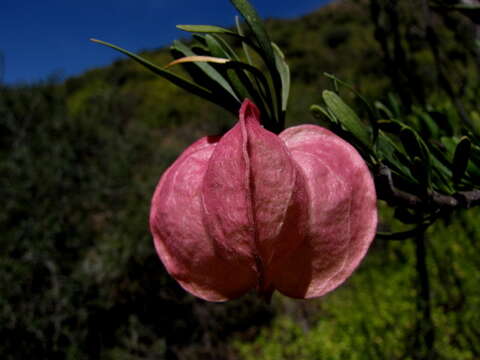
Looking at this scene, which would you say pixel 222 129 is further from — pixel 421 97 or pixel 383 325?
pixel 421 97

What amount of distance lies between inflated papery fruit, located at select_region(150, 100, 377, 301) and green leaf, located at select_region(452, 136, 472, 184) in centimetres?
15

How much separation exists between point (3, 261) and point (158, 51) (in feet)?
56.8

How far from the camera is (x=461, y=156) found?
0.42 metres

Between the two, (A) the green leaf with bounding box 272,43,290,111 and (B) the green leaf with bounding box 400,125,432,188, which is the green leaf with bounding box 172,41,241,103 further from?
(B) the green leaf with bounding box 400,125,432,188

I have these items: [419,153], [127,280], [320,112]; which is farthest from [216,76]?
[127,280]

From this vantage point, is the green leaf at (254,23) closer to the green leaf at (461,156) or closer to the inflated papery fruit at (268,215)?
the inflated papery fruit at (268,215)

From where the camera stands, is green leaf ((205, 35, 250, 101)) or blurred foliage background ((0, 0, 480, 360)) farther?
blurred foliage background ((0, 0, 480, 360))

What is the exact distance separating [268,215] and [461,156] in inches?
9.8

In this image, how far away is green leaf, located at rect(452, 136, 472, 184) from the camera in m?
0.41

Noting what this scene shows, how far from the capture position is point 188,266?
1.24 ft

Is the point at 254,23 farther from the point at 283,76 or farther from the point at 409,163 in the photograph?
the point at 409,163

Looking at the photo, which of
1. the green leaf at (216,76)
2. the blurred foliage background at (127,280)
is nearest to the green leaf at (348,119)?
the green leaf at (216,76)

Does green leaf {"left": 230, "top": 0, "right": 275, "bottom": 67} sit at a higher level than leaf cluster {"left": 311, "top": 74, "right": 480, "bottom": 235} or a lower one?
higher

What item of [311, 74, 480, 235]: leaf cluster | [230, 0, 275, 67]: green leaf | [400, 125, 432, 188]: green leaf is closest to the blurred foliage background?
[311, 74, 480, 235]: leaf cluster
